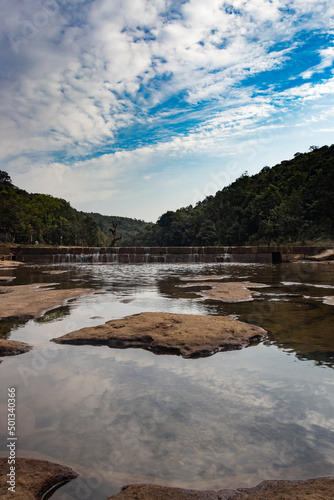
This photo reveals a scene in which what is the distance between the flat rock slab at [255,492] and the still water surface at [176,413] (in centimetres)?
6

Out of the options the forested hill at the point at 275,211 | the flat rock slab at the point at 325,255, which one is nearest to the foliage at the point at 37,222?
the forested hill at the point at 275,211

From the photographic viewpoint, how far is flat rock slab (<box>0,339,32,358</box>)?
3838 mm

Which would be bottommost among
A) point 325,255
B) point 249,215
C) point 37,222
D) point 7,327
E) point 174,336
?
point 7,327

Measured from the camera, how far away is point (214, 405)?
255 centimetres

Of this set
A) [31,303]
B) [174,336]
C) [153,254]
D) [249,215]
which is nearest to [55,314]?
[31,303]

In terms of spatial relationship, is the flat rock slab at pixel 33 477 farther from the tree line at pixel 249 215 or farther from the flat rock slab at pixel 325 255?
the tree line at pixel 249 215

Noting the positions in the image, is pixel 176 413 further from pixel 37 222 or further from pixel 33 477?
pixel 37 222

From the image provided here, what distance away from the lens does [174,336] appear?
13.8 ft

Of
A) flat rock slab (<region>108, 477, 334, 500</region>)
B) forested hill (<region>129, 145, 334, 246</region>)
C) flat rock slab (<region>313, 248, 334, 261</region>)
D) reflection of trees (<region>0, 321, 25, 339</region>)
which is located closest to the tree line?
forested hill (<region>129, 145, 334, 246</region>)

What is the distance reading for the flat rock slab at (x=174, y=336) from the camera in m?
3.94

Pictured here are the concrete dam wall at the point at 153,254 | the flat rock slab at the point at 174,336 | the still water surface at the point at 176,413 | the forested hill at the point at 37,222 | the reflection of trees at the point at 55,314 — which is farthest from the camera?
the forested hill at the point at 37,222

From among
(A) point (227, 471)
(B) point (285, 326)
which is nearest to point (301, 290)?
(B) point (285, 326)

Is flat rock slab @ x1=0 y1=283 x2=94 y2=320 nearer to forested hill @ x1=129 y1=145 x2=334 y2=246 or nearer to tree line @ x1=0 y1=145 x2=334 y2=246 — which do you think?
forested hill @ x1=129 y1=145 x2=334 y2=246

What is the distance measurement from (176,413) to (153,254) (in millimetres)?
25640
